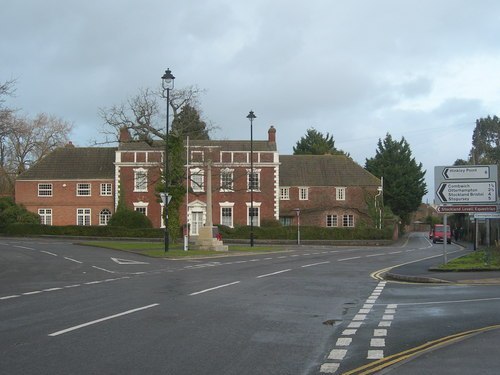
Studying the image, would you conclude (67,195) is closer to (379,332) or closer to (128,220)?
(128,220)

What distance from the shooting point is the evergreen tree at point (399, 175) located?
259ft

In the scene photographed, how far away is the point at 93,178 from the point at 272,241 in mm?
22549

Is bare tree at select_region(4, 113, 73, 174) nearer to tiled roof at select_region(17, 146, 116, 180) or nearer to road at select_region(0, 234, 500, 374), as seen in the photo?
tiled roof at select_region(17, 146, 116, 180)

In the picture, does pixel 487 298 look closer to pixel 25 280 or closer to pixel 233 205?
pixel 25 280

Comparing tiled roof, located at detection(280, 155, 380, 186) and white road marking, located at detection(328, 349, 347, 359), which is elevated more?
tiled roof, located at detection(280, 155, 380, 186)

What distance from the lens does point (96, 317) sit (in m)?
11.4

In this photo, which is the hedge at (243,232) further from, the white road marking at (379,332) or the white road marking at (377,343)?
the white road marking at (377,343)

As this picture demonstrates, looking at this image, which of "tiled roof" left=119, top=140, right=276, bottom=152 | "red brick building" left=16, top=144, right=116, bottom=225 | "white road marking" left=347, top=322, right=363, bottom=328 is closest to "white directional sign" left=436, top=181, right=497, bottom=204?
"white road marking" left=347, top=322, right=363, bottom=328

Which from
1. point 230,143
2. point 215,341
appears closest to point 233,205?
point 230,143

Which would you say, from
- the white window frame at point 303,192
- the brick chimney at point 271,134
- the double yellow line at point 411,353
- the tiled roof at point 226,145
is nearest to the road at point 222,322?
the double yellow line at point 411,353

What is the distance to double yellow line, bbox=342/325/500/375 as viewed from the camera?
713cm

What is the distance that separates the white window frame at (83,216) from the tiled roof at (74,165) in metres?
3.61

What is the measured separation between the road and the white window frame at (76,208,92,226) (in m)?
48.7

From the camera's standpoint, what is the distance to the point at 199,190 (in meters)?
66.0
